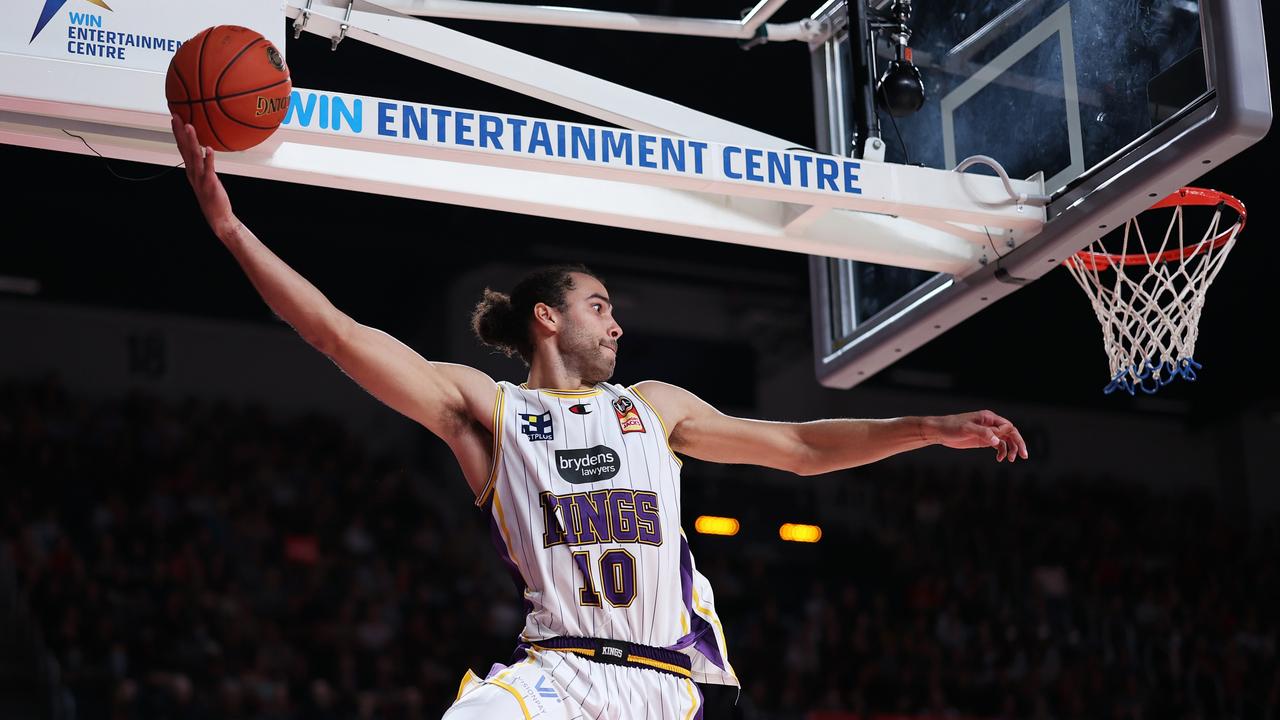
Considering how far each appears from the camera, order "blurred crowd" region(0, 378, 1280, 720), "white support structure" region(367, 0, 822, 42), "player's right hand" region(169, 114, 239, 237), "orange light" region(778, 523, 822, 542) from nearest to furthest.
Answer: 1. "player's right hand" region(169, 114, 239, 237)
2. "white support structure" region(367, 0, 822, 42)
3. "blurred crowd" region(0, 378, 1280, 720)
4. "orange light" region(778, 523, 822, 542)

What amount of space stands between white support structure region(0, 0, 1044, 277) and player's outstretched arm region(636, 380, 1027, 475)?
777 mm

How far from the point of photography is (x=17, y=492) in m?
11.7

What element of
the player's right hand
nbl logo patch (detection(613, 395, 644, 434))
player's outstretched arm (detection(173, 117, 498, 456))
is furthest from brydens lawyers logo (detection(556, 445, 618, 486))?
the player's right hand

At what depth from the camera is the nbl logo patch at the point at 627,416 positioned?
Result: 3.66m

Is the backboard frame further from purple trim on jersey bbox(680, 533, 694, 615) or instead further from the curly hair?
purple trim on jersey bbox(680, 533, 694, 615)

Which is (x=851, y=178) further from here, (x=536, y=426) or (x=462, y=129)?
(x=536, y=426)

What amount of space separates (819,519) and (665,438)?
39.3 feet

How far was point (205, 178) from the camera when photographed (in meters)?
3.15

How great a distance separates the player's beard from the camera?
3830 mm

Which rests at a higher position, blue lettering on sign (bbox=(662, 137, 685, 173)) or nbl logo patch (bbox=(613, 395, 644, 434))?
blue lettering on sign (bbox=(662, 137, 685, 173))

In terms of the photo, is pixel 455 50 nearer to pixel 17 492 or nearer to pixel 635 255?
pixel 17 492

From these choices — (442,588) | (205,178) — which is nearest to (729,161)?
(205,178)

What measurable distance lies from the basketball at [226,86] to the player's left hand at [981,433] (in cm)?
189

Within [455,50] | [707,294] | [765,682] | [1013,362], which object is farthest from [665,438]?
[1013,362]
